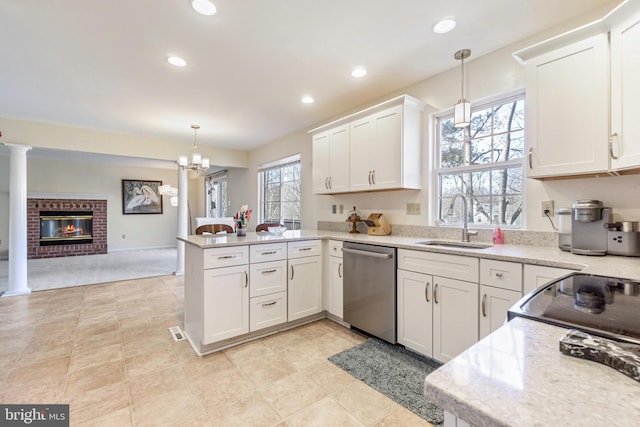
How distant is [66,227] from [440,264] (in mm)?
8926

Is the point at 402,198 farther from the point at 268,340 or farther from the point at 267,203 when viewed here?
the point at 267,203

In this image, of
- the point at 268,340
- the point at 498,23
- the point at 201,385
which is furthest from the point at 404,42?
the point at 201,385

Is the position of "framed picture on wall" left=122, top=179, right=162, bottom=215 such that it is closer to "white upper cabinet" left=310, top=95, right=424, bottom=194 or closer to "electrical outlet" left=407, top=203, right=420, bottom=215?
"white upper cabinet" left=310, top=95, right=424, bottom=194

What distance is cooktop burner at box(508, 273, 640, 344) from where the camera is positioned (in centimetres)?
75

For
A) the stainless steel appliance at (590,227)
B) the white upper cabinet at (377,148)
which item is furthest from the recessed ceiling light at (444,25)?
the stainless steel appliance at (590,227)

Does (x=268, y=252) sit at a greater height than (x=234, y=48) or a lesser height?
lesser

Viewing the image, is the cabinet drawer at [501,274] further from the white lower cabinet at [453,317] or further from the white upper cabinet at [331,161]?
the white upper cabinet at [331,161]

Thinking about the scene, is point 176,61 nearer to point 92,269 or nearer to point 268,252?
point 268,252

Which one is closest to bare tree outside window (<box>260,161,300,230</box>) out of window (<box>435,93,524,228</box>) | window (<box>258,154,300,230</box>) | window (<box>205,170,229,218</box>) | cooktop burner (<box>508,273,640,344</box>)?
window (<box>258,154,300,230</box>)

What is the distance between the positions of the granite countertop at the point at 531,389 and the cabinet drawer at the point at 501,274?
1.29 m

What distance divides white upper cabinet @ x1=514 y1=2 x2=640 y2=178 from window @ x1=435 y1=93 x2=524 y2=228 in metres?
Answer: 0.45

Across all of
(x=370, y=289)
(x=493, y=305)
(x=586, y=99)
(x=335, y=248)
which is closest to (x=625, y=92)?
(x=586, y=99)

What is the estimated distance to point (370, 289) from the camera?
103 inches

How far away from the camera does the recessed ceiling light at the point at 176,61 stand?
254 cm
